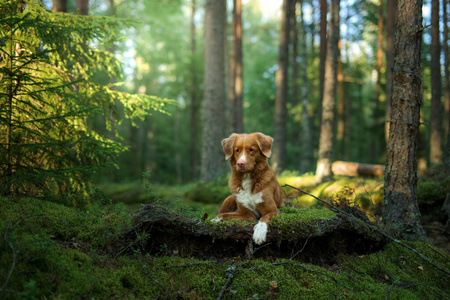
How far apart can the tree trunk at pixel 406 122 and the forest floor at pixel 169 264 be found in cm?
60

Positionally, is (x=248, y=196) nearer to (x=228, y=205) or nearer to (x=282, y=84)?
(x=228, y=205)

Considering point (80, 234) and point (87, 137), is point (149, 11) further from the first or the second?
point (80, 234)

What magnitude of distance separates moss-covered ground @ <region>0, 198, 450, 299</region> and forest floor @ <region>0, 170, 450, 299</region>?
12 millimetres

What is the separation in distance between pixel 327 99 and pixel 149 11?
1769 centimetres

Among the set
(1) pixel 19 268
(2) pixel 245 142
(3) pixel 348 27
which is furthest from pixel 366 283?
(3) pixel 348 27

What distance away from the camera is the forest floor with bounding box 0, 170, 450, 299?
10.9 ft

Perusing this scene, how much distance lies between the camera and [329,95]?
10.3 metres

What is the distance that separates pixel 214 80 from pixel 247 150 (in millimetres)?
9164

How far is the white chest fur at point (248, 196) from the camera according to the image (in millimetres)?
5169

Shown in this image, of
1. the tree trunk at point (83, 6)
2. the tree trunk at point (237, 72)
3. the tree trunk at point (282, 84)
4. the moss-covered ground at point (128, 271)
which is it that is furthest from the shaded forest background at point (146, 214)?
the tree trunk at point (237, 72)

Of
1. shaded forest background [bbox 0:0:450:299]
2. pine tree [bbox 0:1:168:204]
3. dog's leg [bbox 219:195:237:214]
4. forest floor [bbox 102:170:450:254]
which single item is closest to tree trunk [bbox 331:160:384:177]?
forest floor [bbox 102:170:450:254]

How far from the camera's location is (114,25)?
22.2 feet

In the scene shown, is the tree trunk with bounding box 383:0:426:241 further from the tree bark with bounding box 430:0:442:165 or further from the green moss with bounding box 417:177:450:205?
the tree bark with bounding box 430:0:442:165

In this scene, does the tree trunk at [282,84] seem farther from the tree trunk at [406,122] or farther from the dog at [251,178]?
the dog at [251,178]
